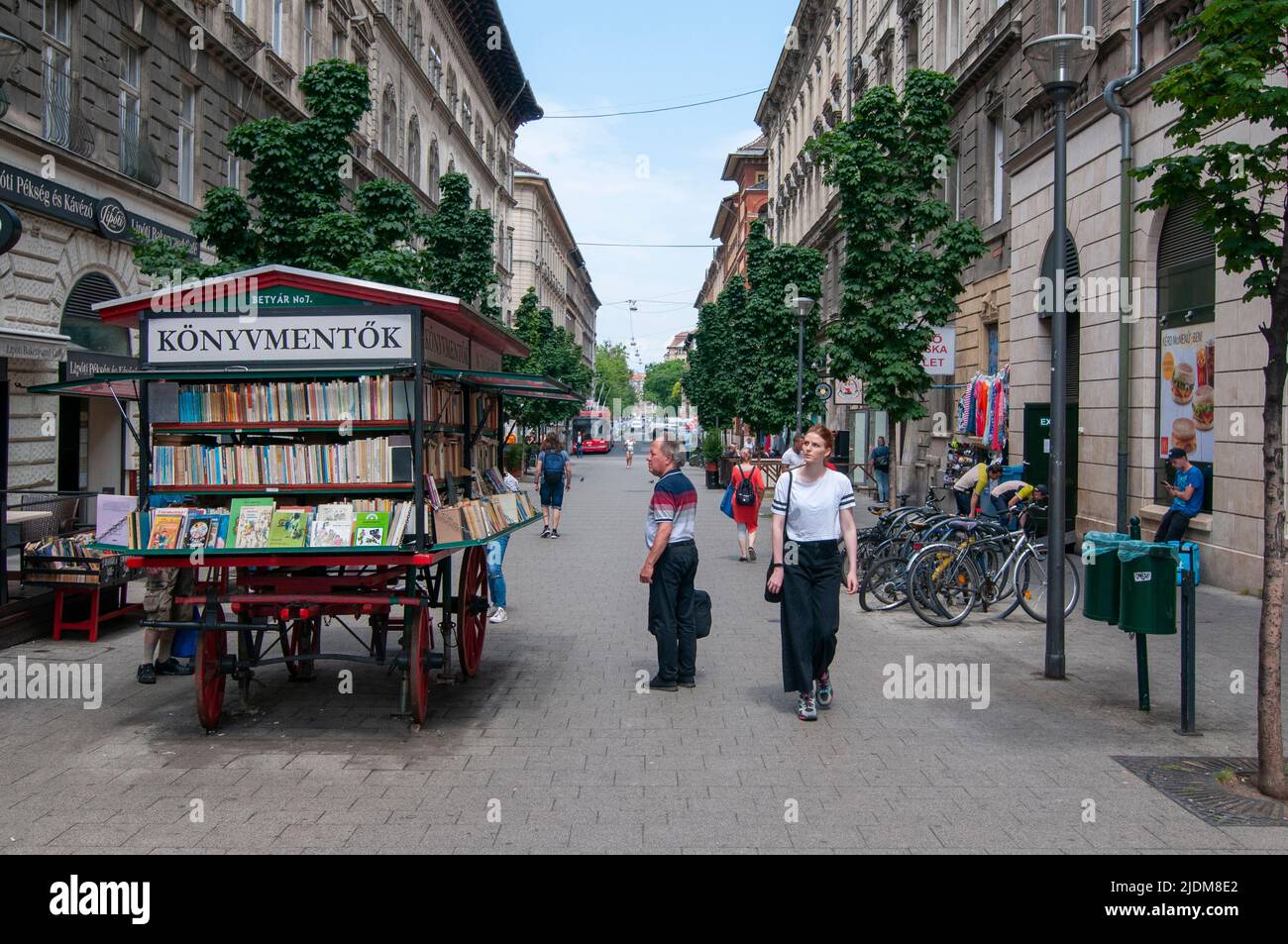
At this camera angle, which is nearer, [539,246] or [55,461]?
[55,461]

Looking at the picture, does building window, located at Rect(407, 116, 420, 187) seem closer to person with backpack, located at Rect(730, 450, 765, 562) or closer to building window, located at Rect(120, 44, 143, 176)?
building window, located at Rect(120, 44, 143, 176)

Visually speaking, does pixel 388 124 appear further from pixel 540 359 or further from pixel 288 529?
pixel 288 529

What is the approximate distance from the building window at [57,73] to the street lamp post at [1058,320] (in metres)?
13.7

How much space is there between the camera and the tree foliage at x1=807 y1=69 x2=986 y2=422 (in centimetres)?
1606

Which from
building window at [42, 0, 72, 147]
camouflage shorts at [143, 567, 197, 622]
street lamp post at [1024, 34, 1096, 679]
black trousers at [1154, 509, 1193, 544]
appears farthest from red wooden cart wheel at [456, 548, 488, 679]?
building window at [42, 0, 72, 147]

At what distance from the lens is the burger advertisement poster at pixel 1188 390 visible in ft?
45.1

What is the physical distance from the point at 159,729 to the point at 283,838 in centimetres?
249

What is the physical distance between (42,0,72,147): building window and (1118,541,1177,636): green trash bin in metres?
15.3

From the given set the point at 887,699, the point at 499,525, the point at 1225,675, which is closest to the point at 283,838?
the point at 499,525

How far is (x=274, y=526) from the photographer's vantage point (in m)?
6.76

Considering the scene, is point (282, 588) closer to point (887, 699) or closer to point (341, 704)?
point (341, 704)

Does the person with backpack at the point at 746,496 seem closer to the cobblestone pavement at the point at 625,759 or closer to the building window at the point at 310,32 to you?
the cobblestone pavement at the point at 625,759

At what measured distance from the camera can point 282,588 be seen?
720 cm

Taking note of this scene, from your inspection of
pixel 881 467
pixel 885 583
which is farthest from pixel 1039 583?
pixel 881 467
